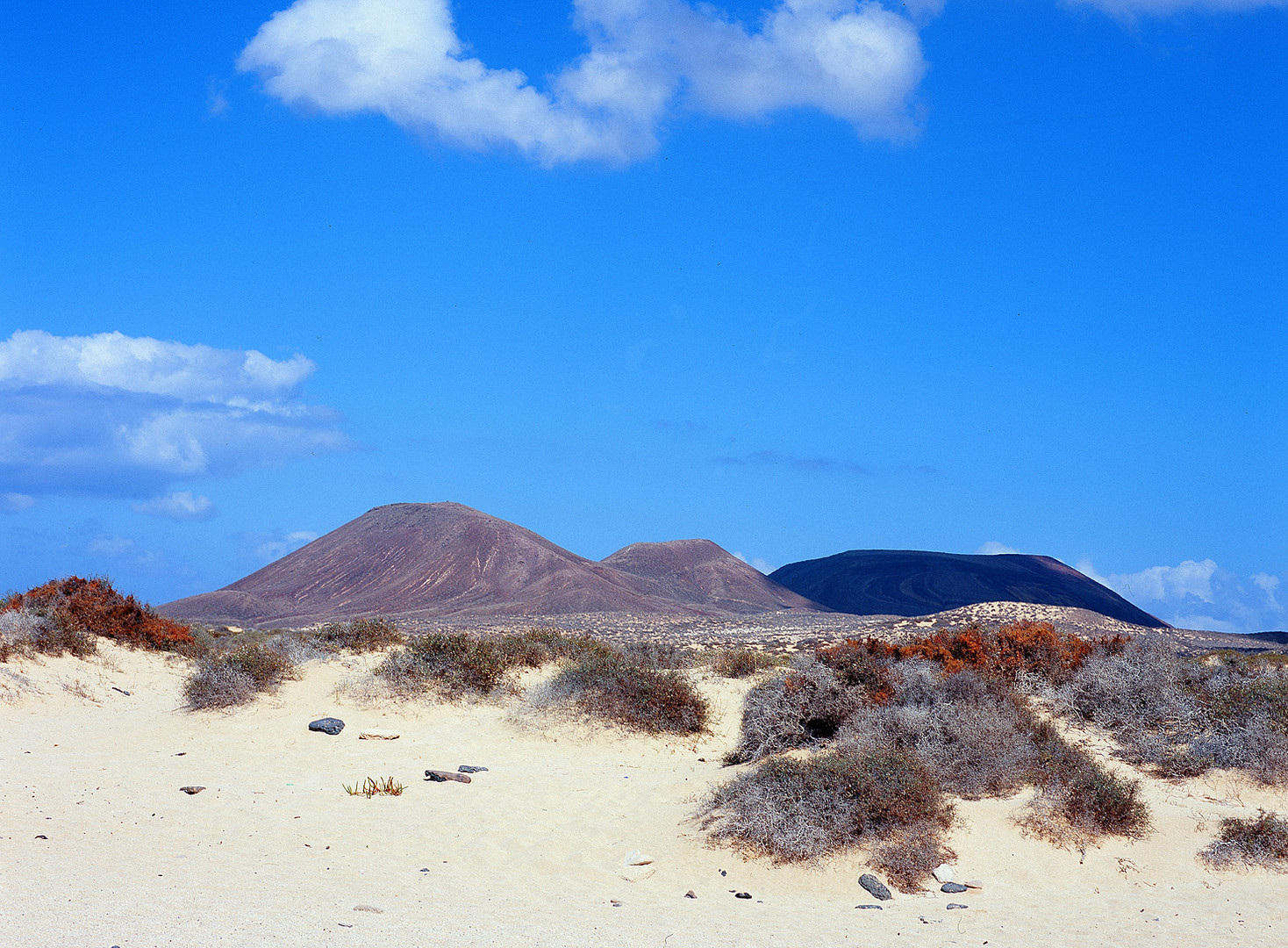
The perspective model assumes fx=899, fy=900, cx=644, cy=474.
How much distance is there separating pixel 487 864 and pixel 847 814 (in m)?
3.42

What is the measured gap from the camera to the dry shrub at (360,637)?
62.1 feet

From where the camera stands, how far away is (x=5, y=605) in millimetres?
18844

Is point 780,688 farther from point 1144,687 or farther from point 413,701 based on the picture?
point 413,701

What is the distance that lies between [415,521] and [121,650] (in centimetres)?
5760

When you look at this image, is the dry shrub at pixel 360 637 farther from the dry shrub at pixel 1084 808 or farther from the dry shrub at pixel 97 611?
the dry shrub at pixel 1084 808

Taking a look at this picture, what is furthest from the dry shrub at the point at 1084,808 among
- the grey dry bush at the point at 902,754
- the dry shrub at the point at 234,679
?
the dry shrub at the point at 234,679

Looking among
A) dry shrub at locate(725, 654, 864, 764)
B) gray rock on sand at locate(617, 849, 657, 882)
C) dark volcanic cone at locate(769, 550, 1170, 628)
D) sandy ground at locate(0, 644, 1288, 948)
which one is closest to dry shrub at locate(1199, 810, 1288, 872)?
sandy ground at locate(0, 644, 1288, 948)

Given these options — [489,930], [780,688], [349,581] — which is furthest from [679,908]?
[349,581]

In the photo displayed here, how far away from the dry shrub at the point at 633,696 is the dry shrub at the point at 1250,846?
7043mm

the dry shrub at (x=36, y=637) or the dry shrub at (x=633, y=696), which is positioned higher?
the dry shrub at (x=36, y=637)

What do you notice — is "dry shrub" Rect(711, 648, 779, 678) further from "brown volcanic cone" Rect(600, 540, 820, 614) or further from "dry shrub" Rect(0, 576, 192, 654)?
"brown volcanic cone" Rect(600, 540, 820, 614)

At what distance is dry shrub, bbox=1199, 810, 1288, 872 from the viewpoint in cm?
816

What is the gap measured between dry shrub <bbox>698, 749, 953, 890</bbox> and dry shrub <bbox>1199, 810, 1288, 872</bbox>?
2.37 m

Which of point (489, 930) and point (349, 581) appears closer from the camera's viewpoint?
point (489, 930)
